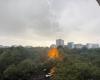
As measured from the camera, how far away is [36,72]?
43875 millimetres

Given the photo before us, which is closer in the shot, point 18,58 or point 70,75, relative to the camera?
point 70,75

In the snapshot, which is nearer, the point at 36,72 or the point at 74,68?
the point at 74,68

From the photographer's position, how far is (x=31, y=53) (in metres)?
63.7

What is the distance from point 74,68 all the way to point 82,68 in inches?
33.9

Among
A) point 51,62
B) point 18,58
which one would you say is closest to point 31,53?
point 18,58

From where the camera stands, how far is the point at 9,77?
141 ft

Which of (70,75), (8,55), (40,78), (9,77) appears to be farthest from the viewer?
(8,55)

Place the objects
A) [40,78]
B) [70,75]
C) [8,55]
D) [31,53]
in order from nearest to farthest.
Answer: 1. [70,75]
2. [40,78]
3. [8,55]
4. [31,53]

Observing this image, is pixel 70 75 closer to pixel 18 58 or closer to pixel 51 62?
pixel 51 62

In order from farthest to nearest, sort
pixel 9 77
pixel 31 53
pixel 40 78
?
pixel 31 53 → pixel 9 77 → pixel 40 78

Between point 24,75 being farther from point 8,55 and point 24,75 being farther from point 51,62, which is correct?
point 8,55

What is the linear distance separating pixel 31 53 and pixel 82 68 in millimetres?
33549

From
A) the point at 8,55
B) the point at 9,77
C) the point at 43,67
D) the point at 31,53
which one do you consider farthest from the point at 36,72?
the point at 31,53

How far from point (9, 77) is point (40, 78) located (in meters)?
5.97
